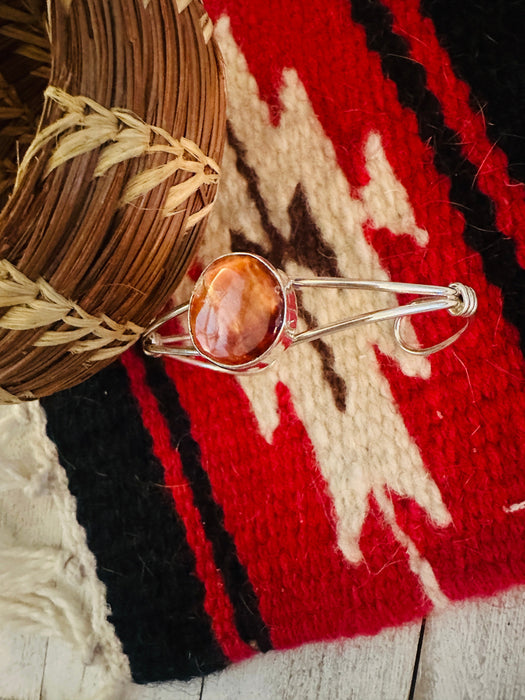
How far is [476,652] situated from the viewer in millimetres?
441

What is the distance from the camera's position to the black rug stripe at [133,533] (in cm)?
51

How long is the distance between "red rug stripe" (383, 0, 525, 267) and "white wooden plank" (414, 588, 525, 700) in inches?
8.6

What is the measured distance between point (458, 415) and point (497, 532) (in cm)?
7

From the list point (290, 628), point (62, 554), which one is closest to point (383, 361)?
point (290, 628)

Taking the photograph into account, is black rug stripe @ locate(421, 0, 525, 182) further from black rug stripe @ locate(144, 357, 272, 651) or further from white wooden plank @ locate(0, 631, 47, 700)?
white wooden plank @ locate(0, 631, 47, 700)

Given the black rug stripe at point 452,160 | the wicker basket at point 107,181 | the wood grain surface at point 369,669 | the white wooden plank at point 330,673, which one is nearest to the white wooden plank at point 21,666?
the wood grain surface at point 369,669

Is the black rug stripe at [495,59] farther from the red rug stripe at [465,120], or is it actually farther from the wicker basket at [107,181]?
the wicker basket at [107,181]

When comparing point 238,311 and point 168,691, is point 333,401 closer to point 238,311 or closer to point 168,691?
point 238,311

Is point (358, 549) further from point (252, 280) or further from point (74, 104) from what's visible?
point (74, 104)

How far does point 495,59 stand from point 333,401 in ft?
0.74

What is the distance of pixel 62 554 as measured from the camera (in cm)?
55

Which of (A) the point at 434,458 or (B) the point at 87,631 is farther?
(B) the point at 87,631

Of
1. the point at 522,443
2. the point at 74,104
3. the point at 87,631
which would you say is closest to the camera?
the point at 74,104

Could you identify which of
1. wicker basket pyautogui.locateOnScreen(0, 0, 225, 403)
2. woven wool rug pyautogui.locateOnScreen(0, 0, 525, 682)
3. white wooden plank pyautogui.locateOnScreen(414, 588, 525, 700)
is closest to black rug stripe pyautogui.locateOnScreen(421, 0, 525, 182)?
woven wool rug pyautogui.locateOnScreen(0, 0, 525, 682)
